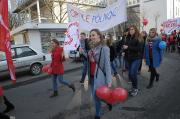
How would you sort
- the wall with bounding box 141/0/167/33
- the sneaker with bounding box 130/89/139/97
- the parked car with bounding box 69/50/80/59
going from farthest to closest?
the wall with bounding box 141/0/167/33, the parked car with bounding box 69/50/80/59, the sneaker with bounding box 130/89/139/97

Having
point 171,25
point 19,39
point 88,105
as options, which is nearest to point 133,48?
point 88,105

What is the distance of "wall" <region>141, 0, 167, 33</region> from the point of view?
6950cm

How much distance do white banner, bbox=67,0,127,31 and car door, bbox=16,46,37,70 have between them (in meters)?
5.33

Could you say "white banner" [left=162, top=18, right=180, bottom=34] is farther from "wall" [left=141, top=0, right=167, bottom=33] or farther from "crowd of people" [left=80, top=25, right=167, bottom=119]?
"wall" [left=141, top=0, right=167, bottom=33]

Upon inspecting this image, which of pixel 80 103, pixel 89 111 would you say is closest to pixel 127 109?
pixel 89 111

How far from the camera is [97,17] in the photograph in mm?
7543

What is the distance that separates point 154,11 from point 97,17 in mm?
68078

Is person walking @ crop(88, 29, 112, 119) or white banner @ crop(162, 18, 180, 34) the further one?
white banner @ crop(162, 18, 180, 34)

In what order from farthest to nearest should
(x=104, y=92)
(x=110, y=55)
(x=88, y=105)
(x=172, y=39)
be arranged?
(x=172, y=39), (x=110, y=55), (x=88, y=105), (x=104, y=92)

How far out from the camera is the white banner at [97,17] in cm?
746

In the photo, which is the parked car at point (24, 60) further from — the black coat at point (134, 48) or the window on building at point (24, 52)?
the black coat at point (134, 48)

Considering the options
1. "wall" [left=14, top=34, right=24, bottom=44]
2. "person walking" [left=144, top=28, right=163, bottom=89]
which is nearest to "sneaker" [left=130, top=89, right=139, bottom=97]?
"person walking" [left=144, top=28, right=163, bottom=89]

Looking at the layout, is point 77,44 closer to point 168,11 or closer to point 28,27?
point 28,27

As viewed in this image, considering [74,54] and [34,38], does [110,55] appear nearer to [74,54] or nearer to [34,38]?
[74,54]
